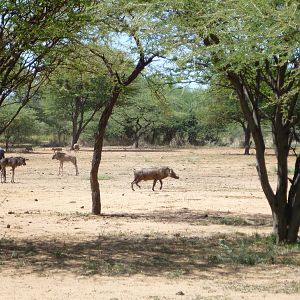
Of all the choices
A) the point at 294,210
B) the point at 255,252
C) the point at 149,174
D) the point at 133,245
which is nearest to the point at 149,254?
the point at 133,245

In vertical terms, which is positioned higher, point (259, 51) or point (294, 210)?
point (259, 51)

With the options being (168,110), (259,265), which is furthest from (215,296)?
(168,110)

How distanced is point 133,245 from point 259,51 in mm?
4104

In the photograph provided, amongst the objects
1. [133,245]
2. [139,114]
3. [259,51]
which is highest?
[139,114]

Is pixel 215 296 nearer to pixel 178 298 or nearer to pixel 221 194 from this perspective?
pixel 178 298

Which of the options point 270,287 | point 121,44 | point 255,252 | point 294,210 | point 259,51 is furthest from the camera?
point 121,44

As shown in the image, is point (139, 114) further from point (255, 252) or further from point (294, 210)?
point (255, 252)

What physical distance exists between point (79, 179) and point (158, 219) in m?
13.3

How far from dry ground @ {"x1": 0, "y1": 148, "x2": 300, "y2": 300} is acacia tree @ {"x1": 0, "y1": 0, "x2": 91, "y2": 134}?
2.48 meters

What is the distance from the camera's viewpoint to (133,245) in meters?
9.94

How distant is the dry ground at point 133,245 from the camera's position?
6855 mm

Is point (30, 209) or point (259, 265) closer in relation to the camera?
point (259, 265)

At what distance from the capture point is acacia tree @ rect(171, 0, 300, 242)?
643 centimetres

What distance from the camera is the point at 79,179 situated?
87.6ft
